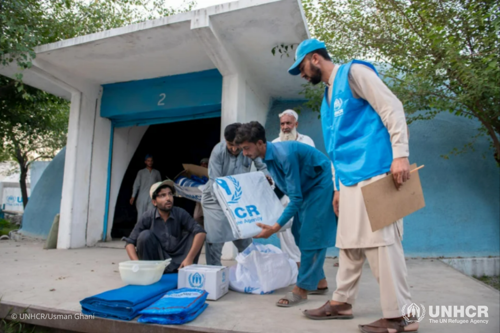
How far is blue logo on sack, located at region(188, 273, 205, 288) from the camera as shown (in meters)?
2.98

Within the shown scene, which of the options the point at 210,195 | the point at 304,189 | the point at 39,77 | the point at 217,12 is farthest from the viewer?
the point at 39,77

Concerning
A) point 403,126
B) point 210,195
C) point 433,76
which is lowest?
point 210,195

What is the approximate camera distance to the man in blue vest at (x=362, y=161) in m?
2.04

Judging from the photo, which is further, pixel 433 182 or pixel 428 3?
pixel 433 182

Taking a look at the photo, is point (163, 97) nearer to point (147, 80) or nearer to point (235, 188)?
point (147, 80)

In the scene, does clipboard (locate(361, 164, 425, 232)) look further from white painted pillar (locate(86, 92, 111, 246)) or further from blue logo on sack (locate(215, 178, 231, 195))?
white painted pillar (locate(86, 92, 111, 246))

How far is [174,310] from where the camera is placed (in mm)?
2309

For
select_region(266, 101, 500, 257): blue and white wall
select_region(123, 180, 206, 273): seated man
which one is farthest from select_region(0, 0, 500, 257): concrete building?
select_region(123, 180, 206, 273): seated man

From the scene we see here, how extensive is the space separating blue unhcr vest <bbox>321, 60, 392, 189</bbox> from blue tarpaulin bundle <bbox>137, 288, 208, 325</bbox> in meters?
1.27

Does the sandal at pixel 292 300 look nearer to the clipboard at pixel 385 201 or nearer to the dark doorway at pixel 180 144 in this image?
the clipboard at pixel 385 201

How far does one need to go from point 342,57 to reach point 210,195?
3.45m

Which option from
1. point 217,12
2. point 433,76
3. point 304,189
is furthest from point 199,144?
point 304,189

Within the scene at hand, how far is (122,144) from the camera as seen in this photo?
23.5 ft

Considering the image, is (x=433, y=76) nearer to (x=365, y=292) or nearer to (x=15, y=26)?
(x=365, y=292)
